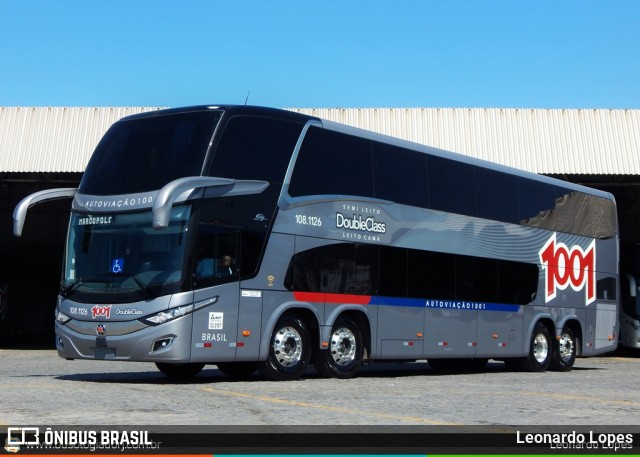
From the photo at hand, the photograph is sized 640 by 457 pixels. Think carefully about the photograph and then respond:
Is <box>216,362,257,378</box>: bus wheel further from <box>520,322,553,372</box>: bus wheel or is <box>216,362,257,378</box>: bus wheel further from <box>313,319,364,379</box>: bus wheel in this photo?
<box>520,322,553,372</box>: bus wheel

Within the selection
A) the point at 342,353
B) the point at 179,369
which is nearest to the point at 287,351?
the point at 342,353

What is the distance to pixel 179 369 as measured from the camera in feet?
55.5

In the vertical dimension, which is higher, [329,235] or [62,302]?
[329,235]

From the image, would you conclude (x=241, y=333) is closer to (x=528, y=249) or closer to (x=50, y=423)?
(x=50, y=423)

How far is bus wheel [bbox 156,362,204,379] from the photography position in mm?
16797

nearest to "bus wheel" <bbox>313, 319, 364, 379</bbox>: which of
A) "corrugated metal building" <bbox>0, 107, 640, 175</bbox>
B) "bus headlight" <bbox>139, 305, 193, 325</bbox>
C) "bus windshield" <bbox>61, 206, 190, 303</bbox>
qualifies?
"bus headlight" <bbox>139, 305, 193, 325</bbox>

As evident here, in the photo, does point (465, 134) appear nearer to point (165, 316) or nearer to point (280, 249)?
point (280, 249)

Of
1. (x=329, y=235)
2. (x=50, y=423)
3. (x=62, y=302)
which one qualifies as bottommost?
(x=50, y=423)

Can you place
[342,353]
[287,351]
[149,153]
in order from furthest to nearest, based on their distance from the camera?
1. [342,353]
2. [287,351]
3. [149,153]

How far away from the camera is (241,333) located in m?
15.1

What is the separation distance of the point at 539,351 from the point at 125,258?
34.7 ft

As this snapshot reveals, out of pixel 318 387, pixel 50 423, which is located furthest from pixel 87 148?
pixel 50 423

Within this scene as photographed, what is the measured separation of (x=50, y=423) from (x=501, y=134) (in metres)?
24.5

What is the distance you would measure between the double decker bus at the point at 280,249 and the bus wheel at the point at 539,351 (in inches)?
21.1
